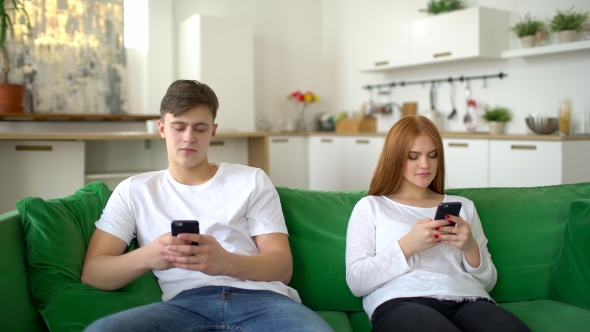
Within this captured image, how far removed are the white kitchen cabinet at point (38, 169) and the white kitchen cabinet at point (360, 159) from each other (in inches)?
108

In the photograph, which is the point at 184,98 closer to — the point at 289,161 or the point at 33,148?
the point at 33,148

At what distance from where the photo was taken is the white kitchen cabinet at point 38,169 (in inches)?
147

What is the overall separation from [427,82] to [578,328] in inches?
168

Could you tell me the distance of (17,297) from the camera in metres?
1.46

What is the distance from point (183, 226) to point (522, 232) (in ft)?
4.15

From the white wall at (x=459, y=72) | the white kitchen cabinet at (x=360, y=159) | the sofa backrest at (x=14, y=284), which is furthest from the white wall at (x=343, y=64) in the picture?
the sofa backrest at (x=14, y=284)

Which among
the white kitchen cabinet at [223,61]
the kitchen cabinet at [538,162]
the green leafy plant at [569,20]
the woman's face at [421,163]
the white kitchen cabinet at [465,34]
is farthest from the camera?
the white kitchen cabinet at [223,61]

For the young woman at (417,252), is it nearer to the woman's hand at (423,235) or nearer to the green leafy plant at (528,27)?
the woman's hand at (423,235)

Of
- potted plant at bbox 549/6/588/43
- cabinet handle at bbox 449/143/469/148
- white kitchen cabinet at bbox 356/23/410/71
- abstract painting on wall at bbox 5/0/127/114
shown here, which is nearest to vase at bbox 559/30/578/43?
potted plant at bbox 549/6/588/43

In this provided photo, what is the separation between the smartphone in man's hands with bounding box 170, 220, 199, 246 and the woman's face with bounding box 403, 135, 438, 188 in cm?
81

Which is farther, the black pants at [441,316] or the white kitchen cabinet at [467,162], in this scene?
the white kitchen cabinet at [467,162]

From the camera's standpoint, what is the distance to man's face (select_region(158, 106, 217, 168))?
173 cm

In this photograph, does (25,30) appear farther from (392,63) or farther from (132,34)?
(392,63)

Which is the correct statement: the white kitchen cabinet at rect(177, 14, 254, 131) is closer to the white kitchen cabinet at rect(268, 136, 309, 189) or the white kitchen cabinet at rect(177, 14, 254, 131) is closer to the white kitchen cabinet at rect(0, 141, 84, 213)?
the white kitchen cabinet at rect(268, 136, 309, 189)
